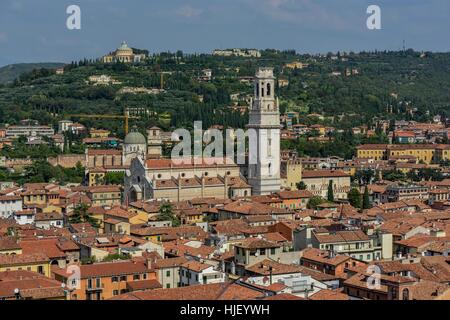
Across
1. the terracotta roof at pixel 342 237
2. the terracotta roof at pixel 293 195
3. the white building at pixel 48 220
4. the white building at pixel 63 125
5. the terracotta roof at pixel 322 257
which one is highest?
the white building at pixel 63 125

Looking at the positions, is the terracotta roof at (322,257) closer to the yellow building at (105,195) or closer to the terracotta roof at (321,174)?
the yellow building at (105,195)

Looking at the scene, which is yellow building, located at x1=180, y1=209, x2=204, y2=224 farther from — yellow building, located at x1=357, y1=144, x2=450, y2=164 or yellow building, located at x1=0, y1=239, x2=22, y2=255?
yellow building, located at x1=357, y1=144, x2=450, y2=164

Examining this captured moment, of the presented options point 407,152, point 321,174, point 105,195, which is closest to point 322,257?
point 105,195

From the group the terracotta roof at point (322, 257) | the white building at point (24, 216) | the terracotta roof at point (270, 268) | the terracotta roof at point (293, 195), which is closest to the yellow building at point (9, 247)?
the terracotta roof at point (270, 268)

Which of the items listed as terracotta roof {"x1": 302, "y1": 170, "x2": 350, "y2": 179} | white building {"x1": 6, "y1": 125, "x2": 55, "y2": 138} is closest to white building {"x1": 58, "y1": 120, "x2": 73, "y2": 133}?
white building {"x1": 6, "y1": 125, "x2": 55, "y2": 138}

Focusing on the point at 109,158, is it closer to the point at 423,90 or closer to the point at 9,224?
the point at 9,224
